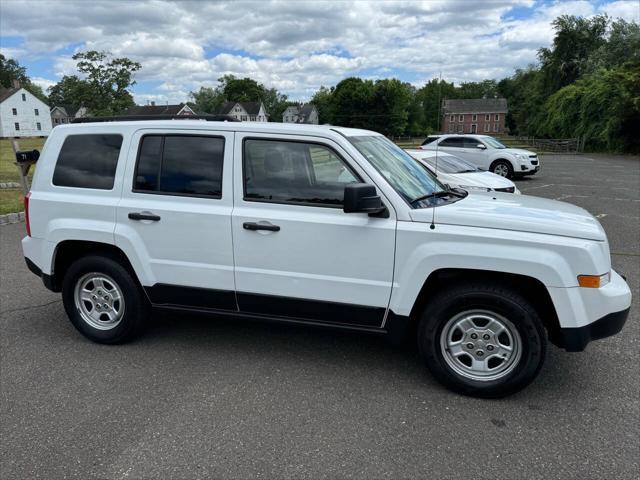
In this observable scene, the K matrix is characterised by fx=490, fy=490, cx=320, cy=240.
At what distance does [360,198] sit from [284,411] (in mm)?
1532

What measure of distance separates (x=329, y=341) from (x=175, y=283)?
1.47 m

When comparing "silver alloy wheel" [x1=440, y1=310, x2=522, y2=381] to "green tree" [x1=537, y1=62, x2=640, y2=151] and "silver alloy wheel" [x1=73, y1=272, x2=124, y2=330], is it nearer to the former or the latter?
"silver alloy wheel" [x1=73, y1=272, x2=124, y2=330]

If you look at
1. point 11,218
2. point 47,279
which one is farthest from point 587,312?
point 11,218

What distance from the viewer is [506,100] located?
94562 millimetres

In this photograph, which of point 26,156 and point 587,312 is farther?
point 26,156

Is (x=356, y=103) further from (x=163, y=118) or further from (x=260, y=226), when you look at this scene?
(x=260, y=226)

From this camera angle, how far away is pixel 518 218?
3.39 metres

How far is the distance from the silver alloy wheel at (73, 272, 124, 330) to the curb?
7.46 meters

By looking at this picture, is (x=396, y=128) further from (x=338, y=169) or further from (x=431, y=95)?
(x=338, y=169)

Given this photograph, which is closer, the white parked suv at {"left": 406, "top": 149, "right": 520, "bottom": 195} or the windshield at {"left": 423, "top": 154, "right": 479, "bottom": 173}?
the white parked suv at {"left": 406, "top": 149, "right": 520, "bottom": 195}

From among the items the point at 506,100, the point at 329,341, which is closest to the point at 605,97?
the point at 329,341

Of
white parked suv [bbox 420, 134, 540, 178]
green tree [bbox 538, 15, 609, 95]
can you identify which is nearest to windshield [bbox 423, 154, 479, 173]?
white parked suv [bbox 420, 134, 540, 178]

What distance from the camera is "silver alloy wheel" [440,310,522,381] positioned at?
3.41 meters

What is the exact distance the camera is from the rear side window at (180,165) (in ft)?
12.8
